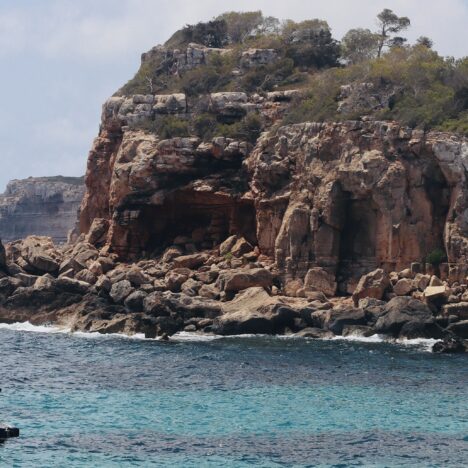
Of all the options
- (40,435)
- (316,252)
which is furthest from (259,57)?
(40,435)

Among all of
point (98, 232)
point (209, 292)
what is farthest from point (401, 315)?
point (98, 232)

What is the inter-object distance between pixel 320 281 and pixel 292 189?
6550mm

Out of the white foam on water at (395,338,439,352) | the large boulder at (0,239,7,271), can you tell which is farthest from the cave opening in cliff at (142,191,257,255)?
the white foam on water at (395,338,439,352)

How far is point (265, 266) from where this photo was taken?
67.5 m

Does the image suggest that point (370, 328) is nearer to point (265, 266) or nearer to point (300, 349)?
point (300, 349)

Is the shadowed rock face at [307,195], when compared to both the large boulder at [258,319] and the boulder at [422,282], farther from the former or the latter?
the large boulder at [258,319]

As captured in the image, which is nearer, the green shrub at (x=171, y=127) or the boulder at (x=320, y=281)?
the boulder at (x=320, y=281)

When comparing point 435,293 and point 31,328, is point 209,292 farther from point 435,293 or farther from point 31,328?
point 435,293

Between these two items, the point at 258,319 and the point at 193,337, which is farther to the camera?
the point at 258,319

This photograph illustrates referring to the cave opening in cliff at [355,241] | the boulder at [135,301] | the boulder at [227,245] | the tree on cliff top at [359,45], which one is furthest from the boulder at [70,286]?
the tree on cliff top at [359,45]

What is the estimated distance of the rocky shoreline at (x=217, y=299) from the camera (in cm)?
5853

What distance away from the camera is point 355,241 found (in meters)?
66.8

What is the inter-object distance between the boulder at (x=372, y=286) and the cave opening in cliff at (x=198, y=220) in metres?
11.4

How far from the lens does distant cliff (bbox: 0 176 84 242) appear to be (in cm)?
14450
